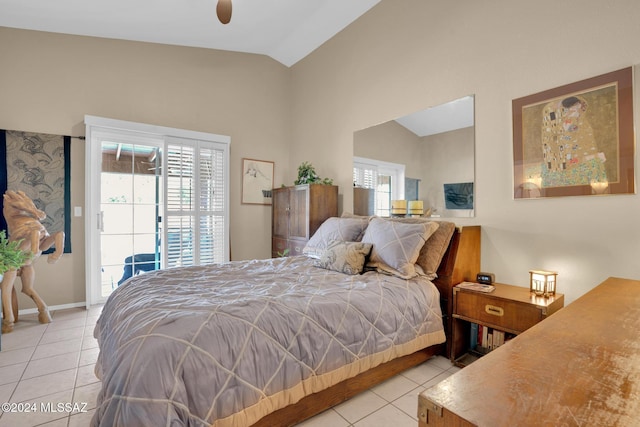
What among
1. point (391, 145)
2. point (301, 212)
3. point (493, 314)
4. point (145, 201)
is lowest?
point (493, 314)

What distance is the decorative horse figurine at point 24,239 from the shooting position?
117 inches

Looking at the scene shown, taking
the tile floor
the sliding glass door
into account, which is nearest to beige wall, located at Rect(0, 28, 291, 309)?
the sliding glass door

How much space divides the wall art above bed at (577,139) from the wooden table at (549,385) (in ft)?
4.62

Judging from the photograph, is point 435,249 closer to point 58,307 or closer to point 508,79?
point 508,79

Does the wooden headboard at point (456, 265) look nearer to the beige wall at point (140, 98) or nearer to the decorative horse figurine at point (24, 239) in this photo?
the beige wall at point (140, 98)

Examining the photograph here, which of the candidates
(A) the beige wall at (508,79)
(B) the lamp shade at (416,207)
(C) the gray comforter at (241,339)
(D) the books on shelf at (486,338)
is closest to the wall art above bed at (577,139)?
(A) the beige wall at (508,79)

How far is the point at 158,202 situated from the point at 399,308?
3514mm

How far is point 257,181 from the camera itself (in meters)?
4.79

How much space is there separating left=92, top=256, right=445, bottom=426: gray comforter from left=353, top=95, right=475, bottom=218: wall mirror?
Result: 40.1 inches

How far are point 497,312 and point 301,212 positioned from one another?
2496 mm

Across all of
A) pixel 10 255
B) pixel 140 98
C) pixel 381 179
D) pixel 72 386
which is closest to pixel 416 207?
pixel 381 179

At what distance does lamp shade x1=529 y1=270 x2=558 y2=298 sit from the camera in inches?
80.6

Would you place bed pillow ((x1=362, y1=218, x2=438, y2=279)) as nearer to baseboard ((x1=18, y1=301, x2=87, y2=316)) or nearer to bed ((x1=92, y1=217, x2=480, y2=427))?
bed ((x1=92, y1=217, x2=480, y2=427))

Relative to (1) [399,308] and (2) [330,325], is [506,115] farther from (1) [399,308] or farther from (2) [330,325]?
(2) [330,325]
